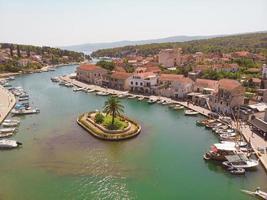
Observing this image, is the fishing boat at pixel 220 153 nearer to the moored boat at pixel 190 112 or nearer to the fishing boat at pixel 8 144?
the moored boat at pixel 190 112

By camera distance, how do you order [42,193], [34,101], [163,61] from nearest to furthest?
[42,193], [34,101], [163,61]

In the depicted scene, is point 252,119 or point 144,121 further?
point 144,121

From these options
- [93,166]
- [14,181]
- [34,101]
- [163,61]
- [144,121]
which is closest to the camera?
[14,181]

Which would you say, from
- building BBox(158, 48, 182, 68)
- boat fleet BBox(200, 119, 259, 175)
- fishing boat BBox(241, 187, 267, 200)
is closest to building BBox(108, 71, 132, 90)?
building BBox(158, 48, 182, 68)

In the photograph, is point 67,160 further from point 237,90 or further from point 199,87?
point 199,87

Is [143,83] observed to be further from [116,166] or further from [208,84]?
[116,166]

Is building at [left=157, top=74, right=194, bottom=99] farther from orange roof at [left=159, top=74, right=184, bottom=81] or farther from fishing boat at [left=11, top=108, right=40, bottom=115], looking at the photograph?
fishing boat at [left=11, top=108, right=40, bottom=115]

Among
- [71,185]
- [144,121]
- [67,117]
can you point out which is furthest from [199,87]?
[71,185]
